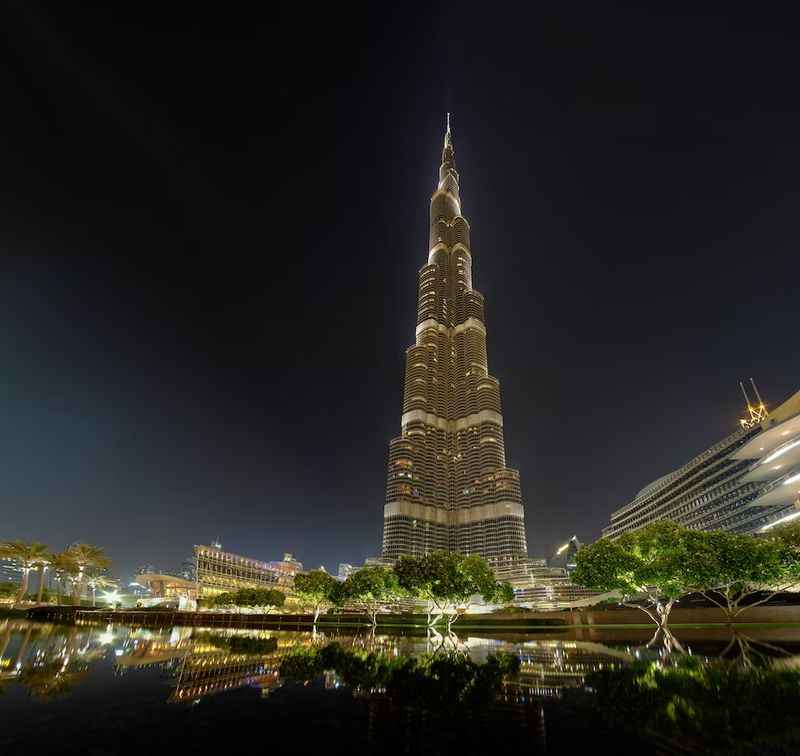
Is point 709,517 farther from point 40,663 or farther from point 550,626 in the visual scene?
point 40,663

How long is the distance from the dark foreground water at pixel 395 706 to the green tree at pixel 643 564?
86.5 feet

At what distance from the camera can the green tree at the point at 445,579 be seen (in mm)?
68688

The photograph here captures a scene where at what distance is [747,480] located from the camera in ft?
425

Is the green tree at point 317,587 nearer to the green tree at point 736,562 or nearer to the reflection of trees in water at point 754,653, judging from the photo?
the green tree at point 736,562

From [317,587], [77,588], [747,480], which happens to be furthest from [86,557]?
[747,480]

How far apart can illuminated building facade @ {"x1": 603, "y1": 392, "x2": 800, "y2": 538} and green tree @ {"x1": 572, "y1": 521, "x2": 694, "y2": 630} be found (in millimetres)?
58237

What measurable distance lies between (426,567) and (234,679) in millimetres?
52572

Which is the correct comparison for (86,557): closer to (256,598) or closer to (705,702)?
(256,598)

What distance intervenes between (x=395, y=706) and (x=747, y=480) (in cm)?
15484

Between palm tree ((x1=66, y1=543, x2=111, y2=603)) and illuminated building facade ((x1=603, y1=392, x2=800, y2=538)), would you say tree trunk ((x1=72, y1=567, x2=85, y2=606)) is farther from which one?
illuminated building facade ((x1=603, y1=392, x2=800, y2=538))

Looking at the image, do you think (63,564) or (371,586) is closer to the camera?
(371,586)

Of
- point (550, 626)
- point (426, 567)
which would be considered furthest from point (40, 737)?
point (550, 626)

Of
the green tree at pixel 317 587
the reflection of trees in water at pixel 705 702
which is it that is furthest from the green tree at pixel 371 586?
the reflection of trees in water at pixel 705 702

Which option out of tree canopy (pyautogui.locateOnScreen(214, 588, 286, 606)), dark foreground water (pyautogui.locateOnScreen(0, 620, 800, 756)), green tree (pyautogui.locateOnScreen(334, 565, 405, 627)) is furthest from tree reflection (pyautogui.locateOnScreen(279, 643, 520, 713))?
tree canopy (pyautogui.locateOnScreen(214, 588, 286, 606))
